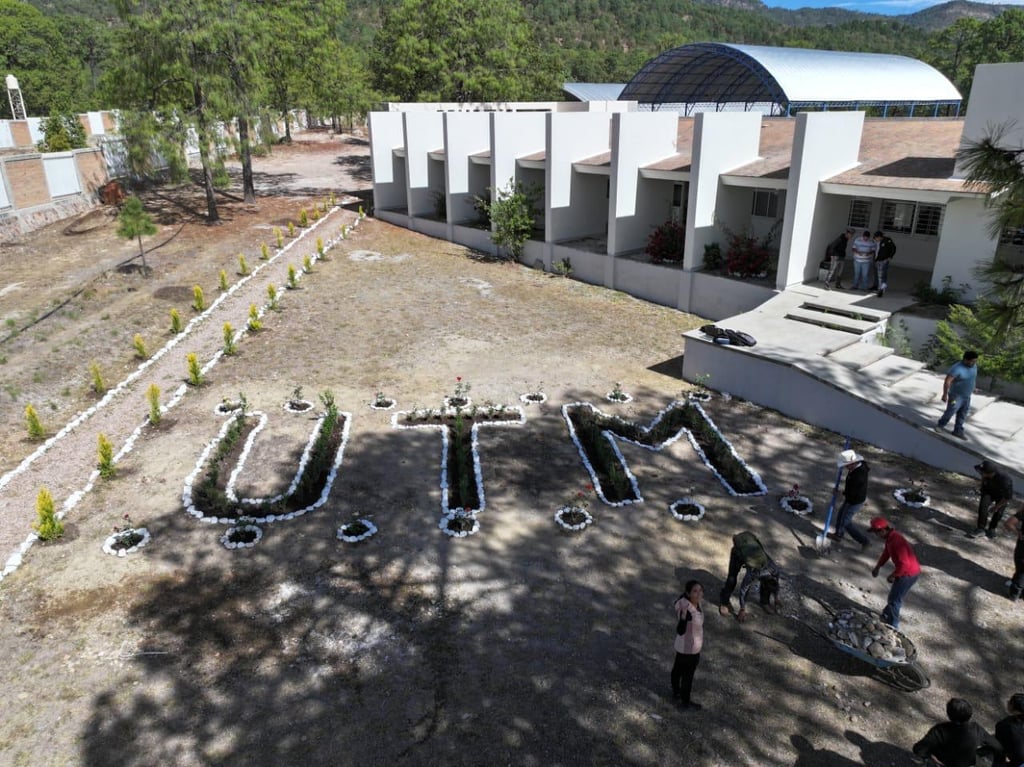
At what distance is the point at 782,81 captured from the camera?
3469cm

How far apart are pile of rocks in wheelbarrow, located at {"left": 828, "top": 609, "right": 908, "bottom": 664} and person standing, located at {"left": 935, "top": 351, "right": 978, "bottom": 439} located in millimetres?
5262

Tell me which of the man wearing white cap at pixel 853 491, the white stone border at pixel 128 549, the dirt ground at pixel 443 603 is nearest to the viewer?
the dirt ground at pixel 443 603

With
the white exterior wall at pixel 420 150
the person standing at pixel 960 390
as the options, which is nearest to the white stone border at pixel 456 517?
the person standing at pixel 960 390

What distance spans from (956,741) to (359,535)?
7.28 metres

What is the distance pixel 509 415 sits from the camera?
13.6 m

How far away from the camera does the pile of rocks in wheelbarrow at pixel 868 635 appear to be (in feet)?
23.8

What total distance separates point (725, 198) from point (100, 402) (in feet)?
55.9

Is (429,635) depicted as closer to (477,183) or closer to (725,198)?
(725,198)

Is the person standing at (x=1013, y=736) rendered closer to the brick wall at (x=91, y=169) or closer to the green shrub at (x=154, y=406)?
the green shrub at (x=154, y=406)

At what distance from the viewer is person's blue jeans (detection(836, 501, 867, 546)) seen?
929 cm

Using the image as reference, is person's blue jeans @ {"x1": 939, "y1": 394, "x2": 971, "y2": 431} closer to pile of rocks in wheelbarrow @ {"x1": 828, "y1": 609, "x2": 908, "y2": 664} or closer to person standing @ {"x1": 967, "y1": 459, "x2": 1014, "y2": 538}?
person standing @ {"x1": 967, "y1": 459, "x2": 1014, "y2": 538}

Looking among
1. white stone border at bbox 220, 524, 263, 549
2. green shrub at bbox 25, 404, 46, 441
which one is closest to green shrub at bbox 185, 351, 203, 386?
green shrub at bbox 25, 404, 46, 441

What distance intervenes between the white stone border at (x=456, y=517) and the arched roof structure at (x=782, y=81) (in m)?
32.2

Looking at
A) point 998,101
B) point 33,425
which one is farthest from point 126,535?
point 998,101
